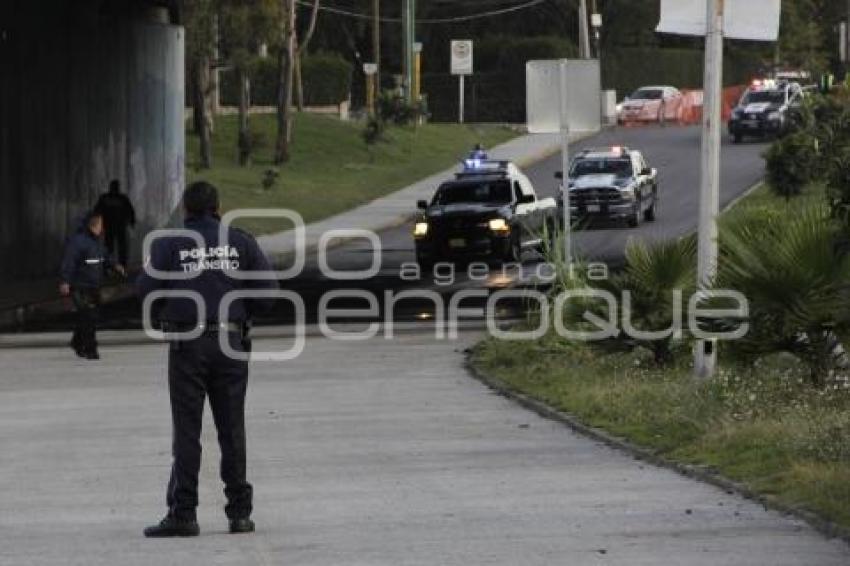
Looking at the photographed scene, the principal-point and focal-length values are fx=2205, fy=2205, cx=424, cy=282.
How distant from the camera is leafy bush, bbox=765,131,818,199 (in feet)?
172

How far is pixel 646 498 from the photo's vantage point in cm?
1274

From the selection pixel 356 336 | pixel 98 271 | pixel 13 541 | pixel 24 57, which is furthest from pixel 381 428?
pixel 24 57

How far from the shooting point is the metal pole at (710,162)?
712 inches

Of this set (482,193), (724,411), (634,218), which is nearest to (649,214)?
(634,218)

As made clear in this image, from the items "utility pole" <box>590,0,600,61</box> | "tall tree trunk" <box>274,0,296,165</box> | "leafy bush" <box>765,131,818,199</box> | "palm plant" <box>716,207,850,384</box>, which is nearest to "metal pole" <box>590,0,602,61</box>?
"utility pole" <box>590,0,600,61</box>

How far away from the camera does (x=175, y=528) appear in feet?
37.9

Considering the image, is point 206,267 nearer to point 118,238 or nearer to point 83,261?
point 83,261

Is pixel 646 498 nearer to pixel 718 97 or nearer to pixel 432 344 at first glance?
pixel 718 97

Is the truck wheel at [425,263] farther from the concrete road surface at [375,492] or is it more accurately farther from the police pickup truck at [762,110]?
the police pickup truck at [762,110]

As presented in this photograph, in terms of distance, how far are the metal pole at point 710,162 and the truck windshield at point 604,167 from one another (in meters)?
34.3

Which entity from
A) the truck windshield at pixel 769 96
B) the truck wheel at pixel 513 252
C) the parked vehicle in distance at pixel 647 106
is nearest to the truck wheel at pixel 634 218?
the truck wheel at pixel 513 252

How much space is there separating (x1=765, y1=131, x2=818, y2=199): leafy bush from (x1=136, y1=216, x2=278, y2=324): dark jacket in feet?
134

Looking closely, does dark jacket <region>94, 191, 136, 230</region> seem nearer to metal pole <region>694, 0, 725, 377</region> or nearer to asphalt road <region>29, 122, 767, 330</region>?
asphalt road <region>29, 122, 767, 330</region>

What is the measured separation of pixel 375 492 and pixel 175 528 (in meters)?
2.10
